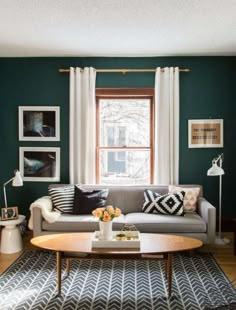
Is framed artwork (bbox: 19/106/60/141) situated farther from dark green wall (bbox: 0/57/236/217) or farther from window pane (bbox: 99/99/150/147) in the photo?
window pane (bbox: 99/99/150/147)

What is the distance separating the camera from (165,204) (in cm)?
470

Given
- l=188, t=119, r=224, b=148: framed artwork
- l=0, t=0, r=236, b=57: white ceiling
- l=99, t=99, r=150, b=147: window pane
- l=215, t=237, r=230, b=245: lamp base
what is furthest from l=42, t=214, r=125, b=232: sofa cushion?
l=0, t=0, r=236, b=57: white ceiling

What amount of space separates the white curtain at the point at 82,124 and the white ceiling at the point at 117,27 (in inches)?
14.5

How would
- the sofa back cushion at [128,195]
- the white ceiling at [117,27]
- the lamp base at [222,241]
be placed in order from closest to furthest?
the white ceiling at [117,27] < the lamp base at [222,241] < the sofa back cushion at [128,195]

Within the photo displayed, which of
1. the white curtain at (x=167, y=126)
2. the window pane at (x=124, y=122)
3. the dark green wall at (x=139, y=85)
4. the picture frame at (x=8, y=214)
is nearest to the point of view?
the picture frame at (x=8, y=214)

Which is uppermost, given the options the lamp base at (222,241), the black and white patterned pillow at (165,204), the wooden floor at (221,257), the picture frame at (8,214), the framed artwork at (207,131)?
the framed artwork at (207,131)

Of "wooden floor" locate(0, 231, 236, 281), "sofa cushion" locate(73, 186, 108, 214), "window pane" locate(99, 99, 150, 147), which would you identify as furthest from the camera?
"window pane" locate(99, 99, 150, 147)

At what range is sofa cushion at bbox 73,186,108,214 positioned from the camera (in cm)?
473

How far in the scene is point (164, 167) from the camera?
5332 mm

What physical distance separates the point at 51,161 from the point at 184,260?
243 centimetres

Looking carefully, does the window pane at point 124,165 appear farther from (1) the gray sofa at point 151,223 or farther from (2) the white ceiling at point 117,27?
(2) the white ceiling at point 117,27

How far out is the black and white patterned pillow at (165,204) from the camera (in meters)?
4.67

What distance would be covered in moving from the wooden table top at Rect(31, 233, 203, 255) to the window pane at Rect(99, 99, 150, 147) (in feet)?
7.01

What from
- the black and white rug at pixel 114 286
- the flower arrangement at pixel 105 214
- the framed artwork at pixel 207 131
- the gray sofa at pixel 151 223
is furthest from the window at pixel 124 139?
the flower arrangement at pixel 105 214
